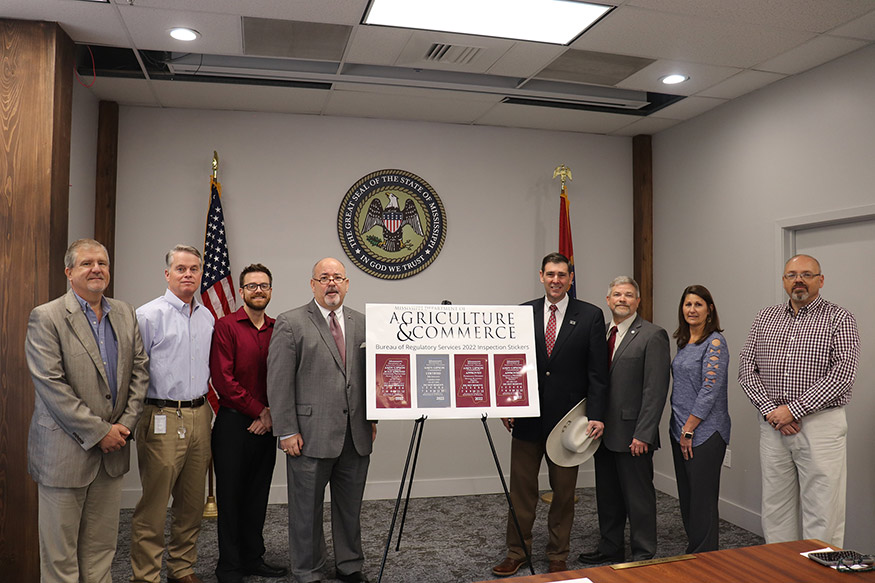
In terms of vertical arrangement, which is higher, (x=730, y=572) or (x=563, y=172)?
(x=563, y=172)

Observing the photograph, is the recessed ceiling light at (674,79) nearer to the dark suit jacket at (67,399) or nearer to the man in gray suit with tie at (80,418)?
the man in gray suit with tie at (80,418)

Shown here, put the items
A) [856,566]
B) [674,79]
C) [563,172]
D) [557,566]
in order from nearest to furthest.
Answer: [856,566] < [557,566] < [674,79] < [563,172]

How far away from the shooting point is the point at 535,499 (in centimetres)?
357

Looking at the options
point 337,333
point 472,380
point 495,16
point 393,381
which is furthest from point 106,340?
point 495,16

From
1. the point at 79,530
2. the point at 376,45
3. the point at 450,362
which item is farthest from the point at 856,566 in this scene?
the point at 376,45

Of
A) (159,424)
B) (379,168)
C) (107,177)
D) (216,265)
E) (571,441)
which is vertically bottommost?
(571,441)

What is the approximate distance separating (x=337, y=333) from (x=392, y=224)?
6.47 ft

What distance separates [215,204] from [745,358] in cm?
357

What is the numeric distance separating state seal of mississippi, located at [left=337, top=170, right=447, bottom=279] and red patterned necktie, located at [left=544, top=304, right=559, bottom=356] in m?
1.75

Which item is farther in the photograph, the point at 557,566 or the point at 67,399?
the point at 557,566

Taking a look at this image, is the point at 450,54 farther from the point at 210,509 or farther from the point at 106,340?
the point at 210,509

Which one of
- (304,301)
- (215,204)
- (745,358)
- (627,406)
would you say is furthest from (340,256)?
(745,358)

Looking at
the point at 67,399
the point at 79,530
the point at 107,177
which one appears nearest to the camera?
the point at 67,399

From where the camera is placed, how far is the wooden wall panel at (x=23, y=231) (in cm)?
323
